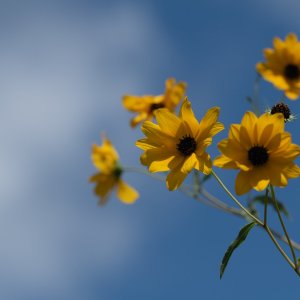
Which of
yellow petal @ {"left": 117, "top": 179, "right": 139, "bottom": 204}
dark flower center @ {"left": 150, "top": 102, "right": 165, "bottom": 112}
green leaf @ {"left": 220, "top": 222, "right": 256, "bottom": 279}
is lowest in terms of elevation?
green leaf @ {"left": 220, "top": 222, "right": 256, "bottom": 279}

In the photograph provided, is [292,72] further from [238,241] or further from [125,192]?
[238,241]

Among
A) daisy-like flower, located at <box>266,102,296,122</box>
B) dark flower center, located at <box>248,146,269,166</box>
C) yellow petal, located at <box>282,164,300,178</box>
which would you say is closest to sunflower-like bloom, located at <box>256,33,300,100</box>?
daisy-like flower, located at <box>266,102,296,122</box>

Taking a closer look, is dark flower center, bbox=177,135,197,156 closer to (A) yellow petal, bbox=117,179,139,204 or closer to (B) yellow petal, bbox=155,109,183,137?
(B) yellow petal, bbox=155,109,183,137

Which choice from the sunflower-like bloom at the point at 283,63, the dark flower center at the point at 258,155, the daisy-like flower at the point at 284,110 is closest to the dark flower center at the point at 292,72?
the sunflower-like bloom at the point at 283,63

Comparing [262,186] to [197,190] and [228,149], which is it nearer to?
[228,149]

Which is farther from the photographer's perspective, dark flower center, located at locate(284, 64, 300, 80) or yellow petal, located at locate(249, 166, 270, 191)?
dark flower center, located at locate(284, 64, 300, 80)

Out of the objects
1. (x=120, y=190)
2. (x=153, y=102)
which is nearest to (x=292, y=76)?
(x=153, y=102)

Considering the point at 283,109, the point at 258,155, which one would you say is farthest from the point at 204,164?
the point at 283,109
